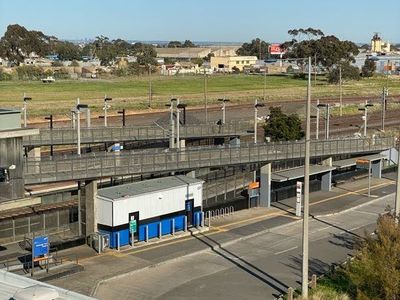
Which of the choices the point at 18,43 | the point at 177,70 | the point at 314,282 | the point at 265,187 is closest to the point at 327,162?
the point at 265,187

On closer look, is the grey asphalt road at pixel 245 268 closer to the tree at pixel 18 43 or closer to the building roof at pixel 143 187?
A: the building roof at pixel 143 187

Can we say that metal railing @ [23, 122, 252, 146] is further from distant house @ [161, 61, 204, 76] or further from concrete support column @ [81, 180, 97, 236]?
distant house @ [161, 61, 204, 76]

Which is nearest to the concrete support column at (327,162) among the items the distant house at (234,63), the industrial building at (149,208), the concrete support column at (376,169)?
the concrete support column at (376,169)

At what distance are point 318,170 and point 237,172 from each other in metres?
5.47

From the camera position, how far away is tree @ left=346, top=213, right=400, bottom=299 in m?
20.2

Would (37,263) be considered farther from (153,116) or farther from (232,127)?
(153,116)

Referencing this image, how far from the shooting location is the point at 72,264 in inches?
1036

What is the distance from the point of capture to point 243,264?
27.2 meters

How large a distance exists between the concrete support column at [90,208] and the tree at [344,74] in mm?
109909

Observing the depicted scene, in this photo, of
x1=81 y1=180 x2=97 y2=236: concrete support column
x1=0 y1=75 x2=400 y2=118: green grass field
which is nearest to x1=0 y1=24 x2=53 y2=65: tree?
x1=0 y1=75 x2=400 y2=118: green grass field

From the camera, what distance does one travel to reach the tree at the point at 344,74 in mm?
135000

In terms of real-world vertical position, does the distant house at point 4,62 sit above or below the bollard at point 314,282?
above

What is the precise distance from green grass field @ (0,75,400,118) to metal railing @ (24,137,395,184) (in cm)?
4094

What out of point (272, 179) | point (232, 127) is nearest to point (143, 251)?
point (272, 179)
